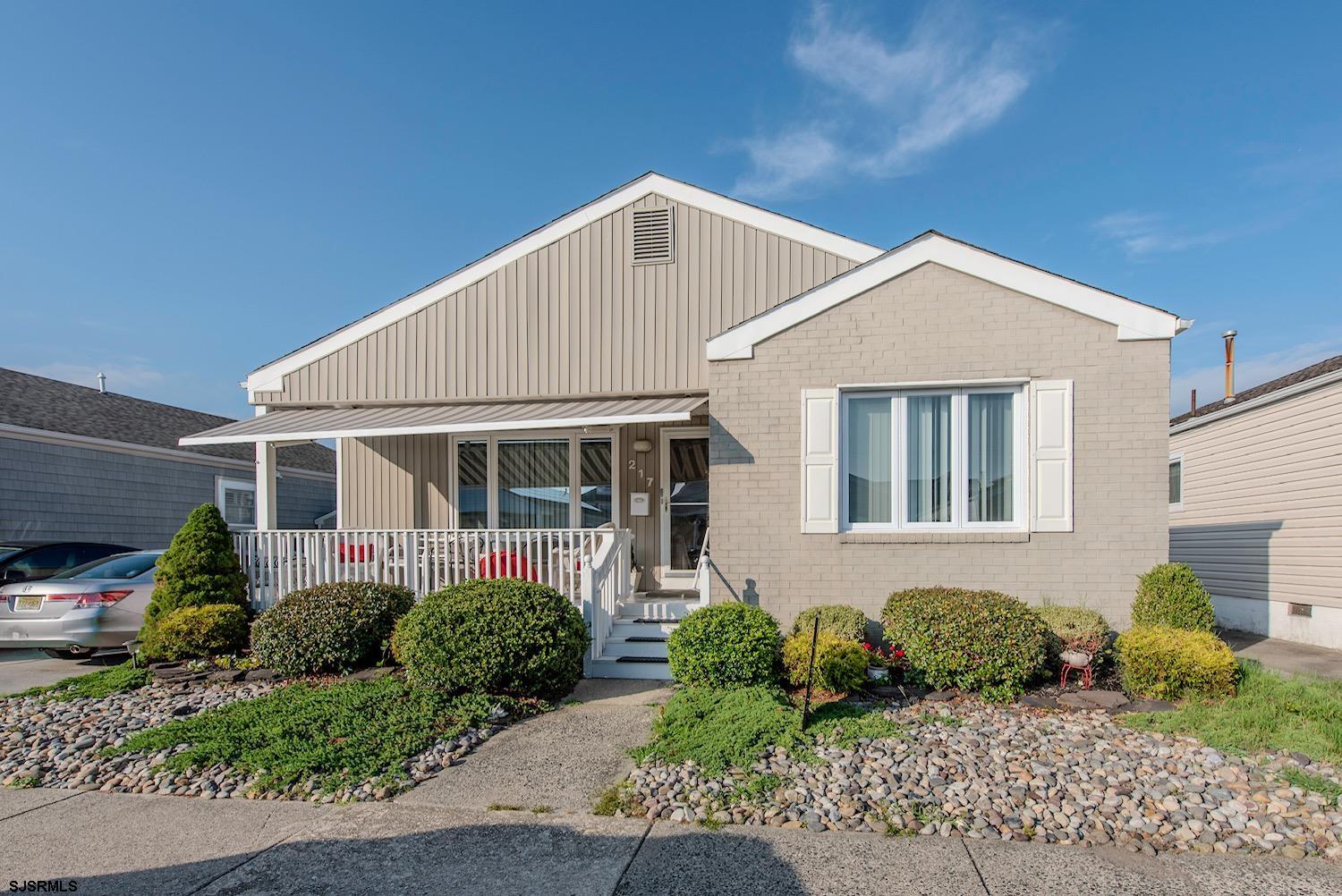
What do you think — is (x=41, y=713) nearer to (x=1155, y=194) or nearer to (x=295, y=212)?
(x=295, y=212)

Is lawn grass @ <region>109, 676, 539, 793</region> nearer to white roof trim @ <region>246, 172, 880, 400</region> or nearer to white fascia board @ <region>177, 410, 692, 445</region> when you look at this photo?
white fascia board @ <region>177, 410, 692, 445</region>

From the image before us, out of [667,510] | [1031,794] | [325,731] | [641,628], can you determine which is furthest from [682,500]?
[1031,794]

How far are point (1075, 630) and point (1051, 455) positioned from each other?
1.70 meters

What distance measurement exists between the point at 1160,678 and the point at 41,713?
9267mm

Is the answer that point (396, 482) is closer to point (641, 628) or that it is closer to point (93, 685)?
point (93, 685)

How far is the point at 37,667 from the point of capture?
8211 millimetres

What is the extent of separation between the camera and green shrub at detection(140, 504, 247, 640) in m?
7.85

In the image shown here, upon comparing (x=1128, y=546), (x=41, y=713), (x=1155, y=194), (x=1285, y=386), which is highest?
(x=1155, y=194)

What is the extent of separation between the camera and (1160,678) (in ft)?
19.1

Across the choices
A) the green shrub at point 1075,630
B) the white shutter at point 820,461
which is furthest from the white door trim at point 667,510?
the green shrub at point 1075,630

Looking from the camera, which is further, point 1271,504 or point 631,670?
point 1271,504

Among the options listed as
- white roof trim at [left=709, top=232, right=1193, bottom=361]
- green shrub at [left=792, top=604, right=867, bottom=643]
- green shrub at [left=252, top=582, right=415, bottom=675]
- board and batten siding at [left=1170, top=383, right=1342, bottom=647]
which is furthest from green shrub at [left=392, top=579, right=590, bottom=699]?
board and batten siding at [left=1170, top=383, right=1342, bottom=647]

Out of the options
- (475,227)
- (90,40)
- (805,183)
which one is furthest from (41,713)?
(805,183)

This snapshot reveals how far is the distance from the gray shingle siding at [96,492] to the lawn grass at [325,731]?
33.9ft
